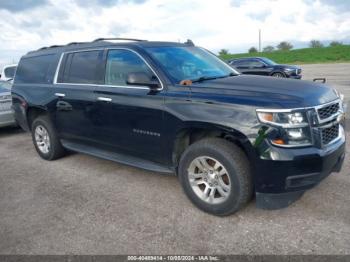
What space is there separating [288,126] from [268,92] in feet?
1.41

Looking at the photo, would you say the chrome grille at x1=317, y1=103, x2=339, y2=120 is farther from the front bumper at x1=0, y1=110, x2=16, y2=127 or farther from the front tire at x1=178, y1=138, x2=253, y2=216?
the front bumper at x1=0, y1=110, x2=16, y2=127

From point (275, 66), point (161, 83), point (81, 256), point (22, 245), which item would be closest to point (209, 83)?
point (161, 83)

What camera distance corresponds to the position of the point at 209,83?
3803 millimetres

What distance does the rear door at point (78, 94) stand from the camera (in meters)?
4.68

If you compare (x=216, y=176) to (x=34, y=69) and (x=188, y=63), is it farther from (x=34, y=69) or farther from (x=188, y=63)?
(x=34, y=69)

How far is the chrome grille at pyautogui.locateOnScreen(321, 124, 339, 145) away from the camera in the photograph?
326cm

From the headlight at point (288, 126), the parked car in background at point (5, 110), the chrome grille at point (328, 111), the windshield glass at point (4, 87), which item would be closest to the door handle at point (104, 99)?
the headlight at point (288, 126)

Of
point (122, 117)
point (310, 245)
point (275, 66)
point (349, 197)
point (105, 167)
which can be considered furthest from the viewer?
point (275, 66)

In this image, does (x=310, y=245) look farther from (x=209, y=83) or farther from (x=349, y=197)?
(x=209, y=83)

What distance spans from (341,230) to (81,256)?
243 cm

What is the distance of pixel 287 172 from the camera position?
3.10 meters

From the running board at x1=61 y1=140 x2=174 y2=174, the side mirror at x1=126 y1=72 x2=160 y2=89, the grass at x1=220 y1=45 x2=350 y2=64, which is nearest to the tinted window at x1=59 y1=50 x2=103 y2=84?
the side mirror at x1=126 y1=72 x2=160 y2=89

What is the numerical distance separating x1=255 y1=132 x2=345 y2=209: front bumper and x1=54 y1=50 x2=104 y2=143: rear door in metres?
2.48

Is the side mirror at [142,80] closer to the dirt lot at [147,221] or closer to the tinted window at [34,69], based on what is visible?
the dirt lot at [147,221]
